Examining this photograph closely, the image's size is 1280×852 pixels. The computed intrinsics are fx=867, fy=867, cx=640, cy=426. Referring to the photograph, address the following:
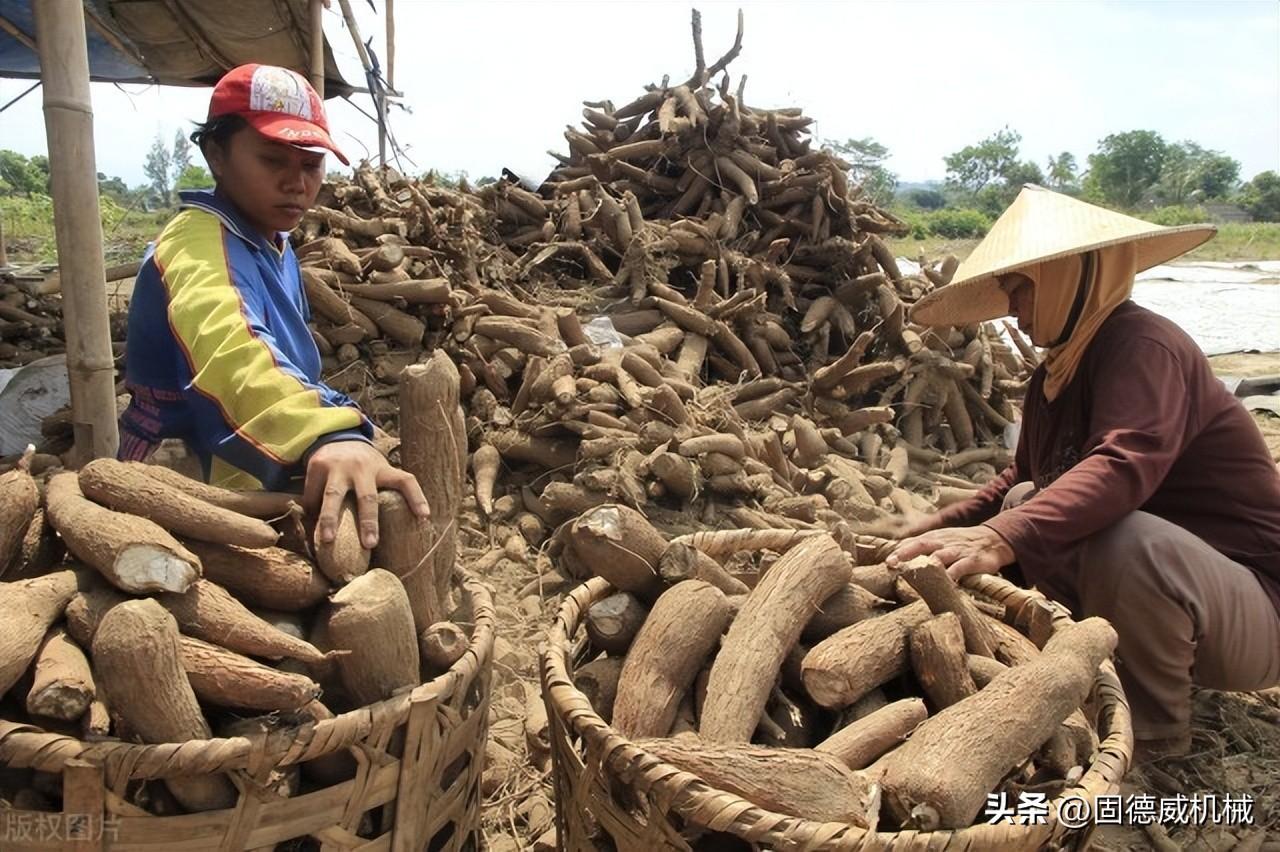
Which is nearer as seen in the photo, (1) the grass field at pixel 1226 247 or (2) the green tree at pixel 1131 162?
(1) the grass field at pixel 1226 247

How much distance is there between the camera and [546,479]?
13.1ft

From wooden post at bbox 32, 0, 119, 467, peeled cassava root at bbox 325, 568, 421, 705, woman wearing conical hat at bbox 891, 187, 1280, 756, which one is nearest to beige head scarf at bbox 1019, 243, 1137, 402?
woman wearing conical hat at bbox 891, 187, 1280, 756

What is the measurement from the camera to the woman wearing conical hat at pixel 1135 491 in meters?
2.23

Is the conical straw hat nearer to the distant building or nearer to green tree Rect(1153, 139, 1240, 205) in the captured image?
the distant building

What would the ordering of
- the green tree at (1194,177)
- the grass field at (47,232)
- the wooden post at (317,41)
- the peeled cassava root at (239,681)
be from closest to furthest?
the peeled cassava root at (239,681) → the wooden post at (317,41) → the grass field at (47,232) → the green tree at (1194,177)

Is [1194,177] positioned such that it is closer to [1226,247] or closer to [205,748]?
[1226,247]

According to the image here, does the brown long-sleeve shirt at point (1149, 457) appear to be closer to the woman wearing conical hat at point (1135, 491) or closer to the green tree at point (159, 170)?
the woman wearing conical hat at point (1135, 491)

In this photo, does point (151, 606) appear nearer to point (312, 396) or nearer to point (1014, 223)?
point (312, 396)

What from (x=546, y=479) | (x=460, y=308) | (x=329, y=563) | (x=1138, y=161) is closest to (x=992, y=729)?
(x=329, y=563)

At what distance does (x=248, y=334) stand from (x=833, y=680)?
4.36ft

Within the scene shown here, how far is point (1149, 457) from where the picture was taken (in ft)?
7.34

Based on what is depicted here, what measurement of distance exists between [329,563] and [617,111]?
689 cm

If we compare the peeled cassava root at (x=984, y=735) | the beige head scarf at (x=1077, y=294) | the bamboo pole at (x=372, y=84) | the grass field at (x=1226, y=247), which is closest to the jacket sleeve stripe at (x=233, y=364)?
the peeled cassava root at (x=984, y=735)

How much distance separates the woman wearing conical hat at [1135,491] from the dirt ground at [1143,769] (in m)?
0.14
